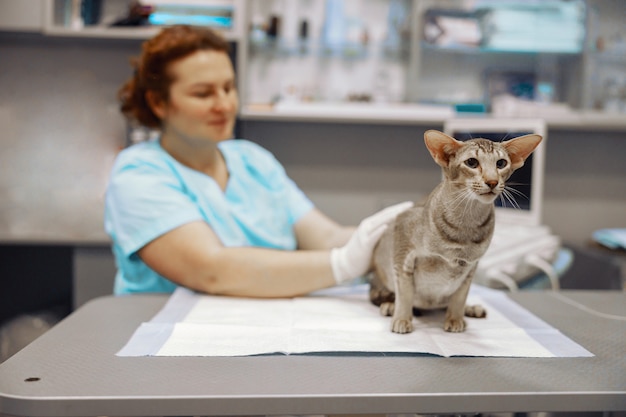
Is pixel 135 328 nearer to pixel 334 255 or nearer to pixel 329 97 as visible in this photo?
pixel 334 255

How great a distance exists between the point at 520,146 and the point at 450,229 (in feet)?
0.46

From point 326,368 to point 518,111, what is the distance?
67.4 inches

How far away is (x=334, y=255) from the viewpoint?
3.62 ft

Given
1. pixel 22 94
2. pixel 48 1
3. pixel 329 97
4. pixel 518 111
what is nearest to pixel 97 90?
pixel 22 94

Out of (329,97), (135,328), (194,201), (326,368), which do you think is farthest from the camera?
(329,97)

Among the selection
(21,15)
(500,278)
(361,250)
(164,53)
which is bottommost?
(500,278)

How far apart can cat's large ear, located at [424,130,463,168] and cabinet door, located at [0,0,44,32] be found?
74.4 inches

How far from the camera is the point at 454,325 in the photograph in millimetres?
878

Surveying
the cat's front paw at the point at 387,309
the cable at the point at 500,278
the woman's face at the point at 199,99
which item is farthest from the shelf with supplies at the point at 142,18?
the cat's front paw at the point at 387,309

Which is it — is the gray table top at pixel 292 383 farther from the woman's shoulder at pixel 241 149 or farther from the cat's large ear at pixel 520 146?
the woman's shoulder at pixel 241 149

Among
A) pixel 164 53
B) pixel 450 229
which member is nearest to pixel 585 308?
pixel 450 229

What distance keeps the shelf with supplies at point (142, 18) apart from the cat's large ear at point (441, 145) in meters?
1.58

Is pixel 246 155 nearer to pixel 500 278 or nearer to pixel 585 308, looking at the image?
pixel 500 278

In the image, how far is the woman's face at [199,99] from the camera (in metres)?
1.41
